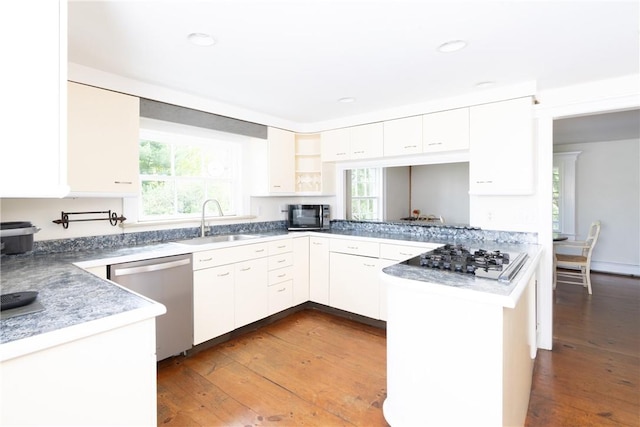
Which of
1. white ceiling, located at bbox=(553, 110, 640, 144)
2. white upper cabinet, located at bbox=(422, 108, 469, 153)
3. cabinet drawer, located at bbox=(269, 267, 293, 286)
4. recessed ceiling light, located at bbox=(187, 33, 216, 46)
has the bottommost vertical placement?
cabinet drawer, located at bbox=(269, 267, 293, 286)

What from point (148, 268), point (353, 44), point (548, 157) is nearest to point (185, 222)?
point (148, 268)

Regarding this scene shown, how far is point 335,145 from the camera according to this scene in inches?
152

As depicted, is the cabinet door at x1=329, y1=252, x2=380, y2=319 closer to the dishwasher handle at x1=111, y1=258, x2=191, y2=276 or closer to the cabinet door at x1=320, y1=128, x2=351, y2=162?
the cabinet door at x1=320, y1=128, x2=351, y2=162

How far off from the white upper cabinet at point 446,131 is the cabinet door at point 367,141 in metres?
0.49

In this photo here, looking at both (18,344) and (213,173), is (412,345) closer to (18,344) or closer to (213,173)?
(18,344)

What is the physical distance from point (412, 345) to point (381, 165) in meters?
2.53

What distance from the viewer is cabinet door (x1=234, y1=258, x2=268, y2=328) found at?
9.84 ft

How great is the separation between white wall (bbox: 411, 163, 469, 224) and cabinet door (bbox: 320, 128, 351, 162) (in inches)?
32.3

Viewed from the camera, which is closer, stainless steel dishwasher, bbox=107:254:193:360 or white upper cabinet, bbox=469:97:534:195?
stainless steel dishwasher, bbox=107:254:193:360

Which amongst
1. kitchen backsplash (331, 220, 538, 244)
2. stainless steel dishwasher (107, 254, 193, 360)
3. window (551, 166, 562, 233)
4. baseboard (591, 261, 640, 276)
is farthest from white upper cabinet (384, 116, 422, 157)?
baseboard (591, 261, 640, 276)

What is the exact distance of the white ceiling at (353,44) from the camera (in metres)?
1.63

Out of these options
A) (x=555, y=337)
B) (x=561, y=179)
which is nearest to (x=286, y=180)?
(x=555, y=337)

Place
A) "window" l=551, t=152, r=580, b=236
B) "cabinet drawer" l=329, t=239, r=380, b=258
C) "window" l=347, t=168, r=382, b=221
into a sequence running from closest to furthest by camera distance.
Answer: "cabinet drawer" l=329, t=239, r=380, b=258, "window" l=347, t=168, r=382, b=221, "window" l=551, t=152, r=580, b=236

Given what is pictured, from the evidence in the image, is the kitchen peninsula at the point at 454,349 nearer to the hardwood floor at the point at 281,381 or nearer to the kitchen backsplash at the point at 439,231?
the hardwood floor at the point at 281,381
